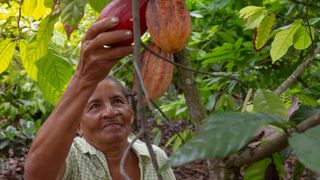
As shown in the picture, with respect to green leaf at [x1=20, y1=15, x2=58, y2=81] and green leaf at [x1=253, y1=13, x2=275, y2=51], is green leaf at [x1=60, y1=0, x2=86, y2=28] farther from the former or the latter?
green leaf at [x1=253, y1=13, x2=275, y2=51]

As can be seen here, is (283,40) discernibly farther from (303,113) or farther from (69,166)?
(69,166)

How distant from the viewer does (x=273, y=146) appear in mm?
540

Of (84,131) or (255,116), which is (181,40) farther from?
(84,131)

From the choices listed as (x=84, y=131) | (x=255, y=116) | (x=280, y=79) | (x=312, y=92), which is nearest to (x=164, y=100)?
(x=280, y=79)

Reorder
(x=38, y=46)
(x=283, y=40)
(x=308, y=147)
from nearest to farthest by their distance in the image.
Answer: (x=308, y=147) → (x=38, y=46) → (x=283, y=40)

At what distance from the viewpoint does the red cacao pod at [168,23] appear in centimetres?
74

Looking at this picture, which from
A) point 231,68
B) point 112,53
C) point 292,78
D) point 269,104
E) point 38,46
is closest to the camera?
point 269,104

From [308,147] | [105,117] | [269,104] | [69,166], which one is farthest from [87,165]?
[308,147]

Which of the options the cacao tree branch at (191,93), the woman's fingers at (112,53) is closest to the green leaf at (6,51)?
the woman's fingers at (112,53)

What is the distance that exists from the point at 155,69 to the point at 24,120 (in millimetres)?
3173

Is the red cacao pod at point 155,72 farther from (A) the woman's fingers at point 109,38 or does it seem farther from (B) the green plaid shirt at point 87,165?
(B) the green plaid shirt at point 87,165

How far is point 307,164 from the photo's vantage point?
1.29ft

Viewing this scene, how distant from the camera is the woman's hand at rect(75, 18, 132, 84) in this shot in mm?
803

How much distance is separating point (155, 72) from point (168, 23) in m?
0.09
